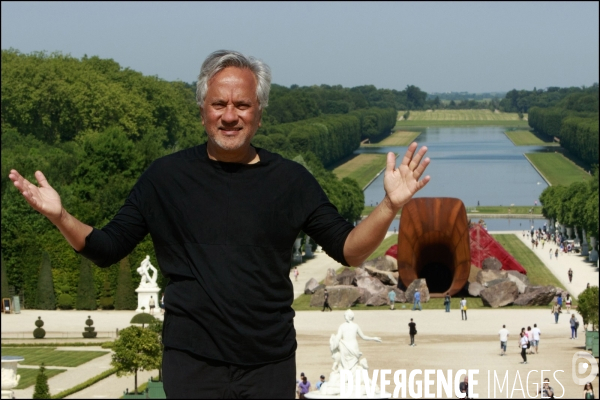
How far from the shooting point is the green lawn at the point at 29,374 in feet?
87.6

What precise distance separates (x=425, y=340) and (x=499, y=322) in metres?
4.61

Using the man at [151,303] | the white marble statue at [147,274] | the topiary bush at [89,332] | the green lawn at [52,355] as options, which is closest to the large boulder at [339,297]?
the man at [151,303]

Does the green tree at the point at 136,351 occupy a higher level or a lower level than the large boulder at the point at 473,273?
lower

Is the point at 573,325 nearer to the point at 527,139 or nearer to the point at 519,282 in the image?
the point at 519,282

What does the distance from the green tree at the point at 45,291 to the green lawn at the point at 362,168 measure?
59946mm

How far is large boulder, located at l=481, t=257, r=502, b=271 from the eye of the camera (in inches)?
1788

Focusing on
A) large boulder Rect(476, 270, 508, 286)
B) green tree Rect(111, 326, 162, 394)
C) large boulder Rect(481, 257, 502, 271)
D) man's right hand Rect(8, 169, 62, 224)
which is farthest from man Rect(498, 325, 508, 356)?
man's right hand Rect(8, 169, 62, 224)

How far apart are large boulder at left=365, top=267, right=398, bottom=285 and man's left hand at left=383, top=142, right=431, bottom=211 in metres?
39.5

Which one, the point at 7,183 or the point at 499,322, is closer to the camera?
the point at 499,322

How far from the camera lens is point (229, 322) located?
13.5ft

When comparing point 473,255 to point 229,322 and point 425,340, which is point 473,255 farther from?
point 229,322

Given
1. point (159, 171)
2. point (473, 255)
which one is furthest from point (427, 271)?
point (159, 171)

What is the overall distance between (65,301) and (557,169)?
77.8 meters

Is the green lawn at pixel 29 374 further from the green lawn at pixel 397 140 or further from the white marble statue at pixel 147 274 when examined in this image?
the green lawn at pixel 397 140
